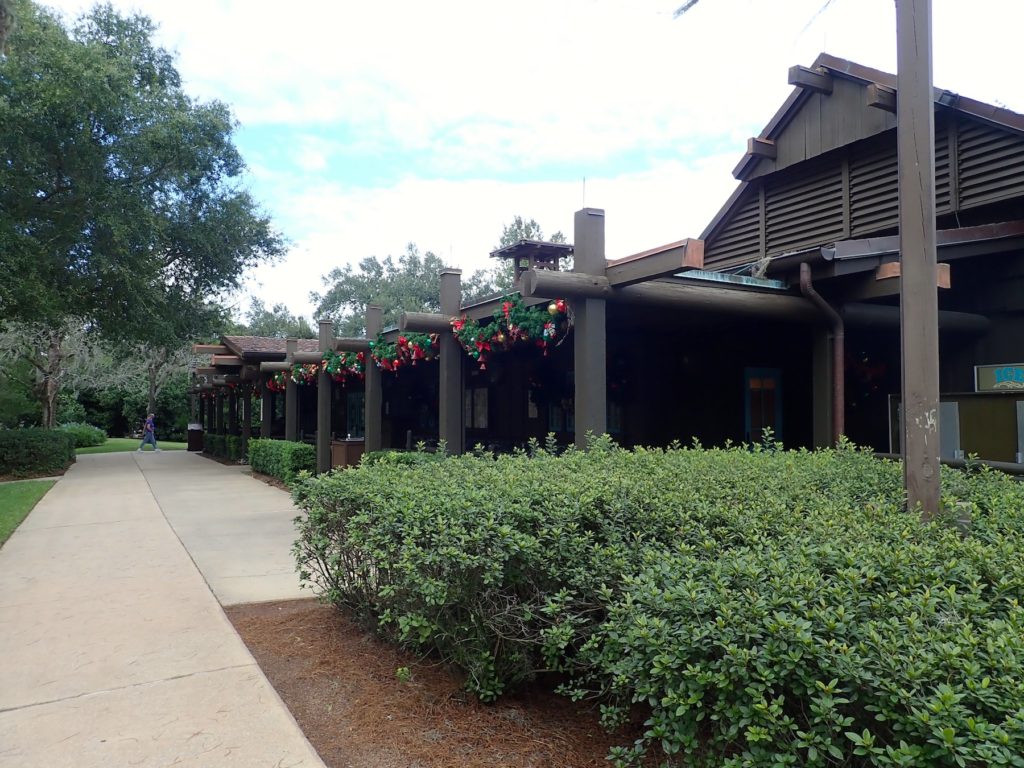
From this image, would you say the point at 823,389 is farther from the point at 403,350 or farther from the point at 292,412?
the point at 292,412

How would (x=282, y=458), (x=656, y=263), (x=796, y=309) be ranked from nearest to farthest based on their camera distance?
1. (x=656, y=263)
2. (x=796, y=309)
3. (x=282, y=458)

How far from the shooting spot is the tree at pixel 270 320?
188 feet

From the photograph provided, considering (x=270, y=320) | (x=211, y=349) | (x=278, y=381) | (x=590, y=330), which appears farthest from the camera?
(x=270, y=320)

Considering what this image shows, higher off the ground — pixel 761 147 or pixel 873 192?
pixel 761 147

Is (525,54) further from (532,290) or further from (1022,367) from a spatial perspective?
(1022,367)

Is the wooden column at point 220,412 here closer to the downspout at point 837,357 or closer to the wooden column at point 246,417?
the wooden column at point 246,417

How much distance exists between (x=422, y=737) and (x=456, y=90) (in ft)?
35.5

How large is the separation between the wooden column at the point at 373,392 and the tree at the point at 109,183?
7.25 metres

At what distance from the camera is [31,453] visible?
17.2 metres

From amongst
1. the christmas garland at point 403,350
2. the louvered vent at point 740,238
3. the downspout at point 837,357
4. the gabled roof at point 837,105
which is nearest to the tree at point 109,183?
the christmas garland at point 403,350

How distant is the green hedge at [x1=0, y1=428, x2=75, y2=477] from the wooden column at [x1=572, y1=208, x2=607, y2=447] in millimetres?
16030

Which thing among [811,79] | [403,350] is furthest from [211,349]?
[811,79]

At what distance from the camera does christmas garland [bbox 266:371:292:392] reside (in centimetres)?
1652

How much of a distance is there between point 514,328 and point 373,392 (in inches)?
183
